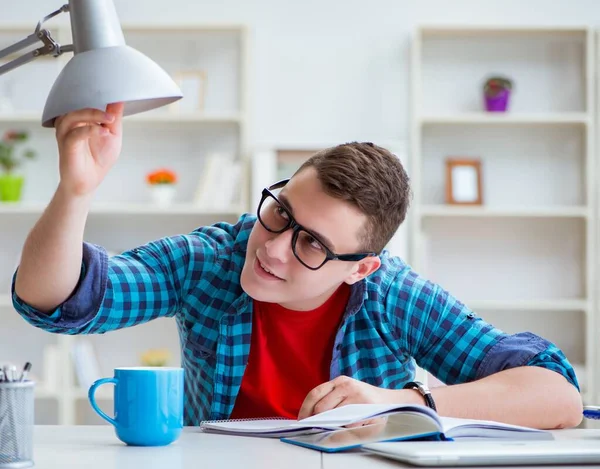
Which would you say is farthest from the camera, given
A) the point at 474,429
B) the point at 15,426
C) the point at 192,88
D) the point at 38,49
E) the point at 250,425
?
the point at 192,88

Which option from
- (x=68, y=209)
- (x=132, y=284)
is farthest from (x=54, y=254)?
(x=132, y=284)

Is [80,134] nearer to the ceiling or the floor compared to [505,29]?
nearer to the floor

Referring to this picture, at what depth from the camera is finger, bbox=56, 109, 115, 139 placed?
3.35ft

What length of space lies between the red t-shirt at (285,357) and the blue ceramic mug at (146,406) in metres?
0.45

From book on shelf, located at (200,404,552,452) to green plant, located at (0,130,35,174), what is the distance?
2.74 meters

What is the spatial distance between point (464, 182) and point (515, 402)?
94.6 inches

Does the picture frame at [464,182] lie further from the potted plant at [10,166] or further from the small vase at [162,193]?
the potted plant at [10,166]

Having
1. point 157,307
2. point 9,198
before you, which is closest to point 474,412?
point 157,307

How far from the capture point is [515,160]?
3.70 metres

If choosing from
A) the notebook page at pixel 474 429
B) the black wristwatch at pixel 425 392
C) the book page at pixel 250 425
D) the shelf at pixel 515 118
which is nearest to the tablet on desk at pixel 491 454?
the notebook page at pixel 474 429

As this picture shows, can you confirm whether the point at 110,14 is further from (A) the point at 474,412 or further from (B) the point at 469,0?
(B) the point at 469,0

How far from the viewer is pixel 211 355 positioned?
1.55m

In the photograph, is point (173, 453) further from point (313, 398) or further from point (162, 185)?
point (162, 185)

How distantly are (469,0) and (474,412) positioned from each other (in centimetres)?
281
